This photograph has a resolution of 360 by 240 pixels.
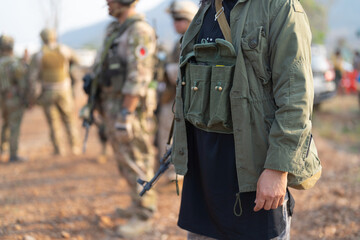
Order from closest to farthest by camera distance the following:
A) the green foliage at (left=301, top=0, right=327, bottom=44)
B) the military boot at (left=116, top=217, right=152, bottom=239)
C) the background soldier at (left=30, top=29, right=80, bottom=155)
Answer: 1. the military boot at (left=116, top=217, right=152, bottom=239)
2. the background soldier at (left=30, top=29, right=80, bottom=155)
3. the green foliage at (left=301, top=0, right=327, bottom=44)

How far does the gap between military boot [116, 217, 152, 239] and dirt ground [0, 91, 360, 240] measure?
65 millimetres

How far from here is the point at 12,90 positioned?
743 cm

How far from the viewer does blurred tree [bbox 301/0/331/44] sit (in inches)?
864

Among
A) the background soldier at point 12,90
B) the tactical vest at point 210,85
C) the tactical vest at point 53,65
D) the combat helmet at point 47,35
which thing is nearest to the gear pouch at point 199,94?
the tactical vest at point 210,85

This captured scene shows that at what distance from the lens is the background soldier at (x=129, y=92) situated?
11.5 feet

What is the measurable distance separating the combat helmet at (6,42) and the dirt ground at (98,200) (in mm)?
2260

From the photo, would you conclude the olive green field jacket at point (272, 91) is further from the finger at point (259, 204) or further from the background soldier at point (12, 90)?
the background soldier at point (12, 90)

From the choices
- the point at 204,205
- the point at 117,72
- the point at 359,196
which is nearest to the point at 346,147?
the point at 359,196

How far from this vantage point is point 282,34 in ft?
5.32

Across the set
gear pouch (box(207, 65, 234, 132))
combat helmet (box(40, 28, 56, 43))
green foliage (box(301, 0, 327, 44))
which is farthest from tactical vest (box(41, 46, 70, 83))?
green foliage (box(301, 0, 327, 44))

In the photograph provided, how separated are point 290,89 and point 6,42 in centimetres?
704

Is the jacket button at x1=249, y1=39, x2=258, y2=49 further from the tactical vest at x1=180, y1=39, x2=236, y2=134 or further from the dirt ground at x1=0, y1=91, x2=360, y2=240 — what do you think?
the dirt ground at x1=0, y1=91, x2=360, y2=240

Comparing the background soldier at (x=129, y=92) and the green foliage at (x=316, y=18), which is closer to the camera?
the background soldier at (x=129, y=92)

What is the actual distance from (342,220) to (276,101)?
9.00ft
